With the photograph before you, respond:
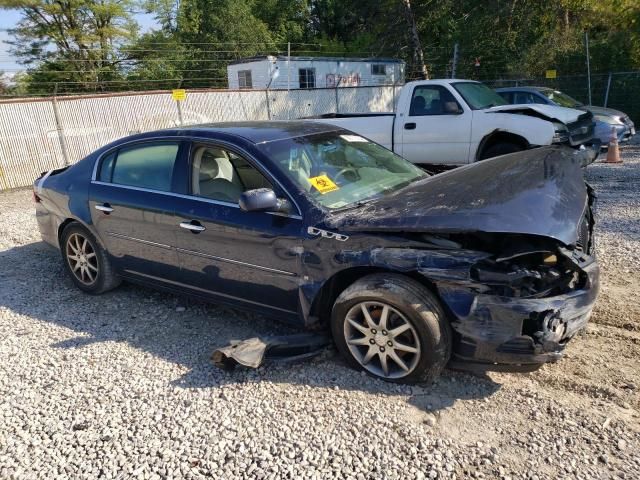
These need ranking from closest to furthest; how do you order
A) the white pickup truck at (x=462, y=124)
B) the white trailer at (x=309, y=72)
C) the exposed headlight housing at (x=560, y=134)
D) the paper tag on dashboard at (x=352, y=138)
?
the paper tag on dashboard at (x=352, y=138)
the exposed headlight housing at (x=560, y=134)
the white pickup truck at (x=462, y=124)
the white trailer at (x=309, y=72)

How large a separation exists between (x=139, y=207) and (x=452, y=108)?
19.8 ft

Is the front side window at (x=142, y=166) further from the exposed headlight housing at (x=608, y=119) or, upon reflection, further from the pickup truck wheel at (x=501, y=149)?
the exposed headlight housing at (x=608, y=119)

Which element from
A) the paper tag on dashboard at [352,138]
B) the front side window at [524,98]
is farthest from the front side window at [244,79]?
the paper tag on dashboard at [352,138]

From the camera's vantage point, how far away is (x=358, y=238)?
335 cm

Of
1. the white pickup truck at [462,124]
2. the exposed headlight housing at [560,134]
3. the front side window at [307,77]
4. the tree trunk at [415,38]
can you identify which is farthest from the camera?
the tree trunk at [415,38]

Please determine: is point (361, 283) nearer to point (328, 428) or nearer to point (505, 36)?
point (328, 428)

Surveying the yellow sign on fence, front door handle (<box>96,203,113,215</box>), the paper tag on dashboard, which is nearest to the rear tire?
front door handle (<box>96,203,113,215</box>)

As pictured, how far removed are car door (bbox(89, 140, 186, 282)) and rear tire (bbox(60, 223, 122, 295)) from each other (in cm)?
17

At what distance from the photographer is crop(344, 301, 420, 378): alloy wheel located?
3.28m

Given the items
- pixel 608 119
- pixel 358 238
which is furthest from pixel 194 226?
pixel 608 119

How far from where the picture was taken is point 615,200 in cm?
761

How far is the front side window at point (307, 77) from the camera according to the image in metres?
25.2

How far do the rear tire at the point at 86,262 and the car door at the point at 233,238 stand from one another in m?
1.13

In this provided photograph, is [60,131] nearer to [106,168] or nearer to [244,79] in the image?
[106,168]
